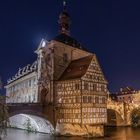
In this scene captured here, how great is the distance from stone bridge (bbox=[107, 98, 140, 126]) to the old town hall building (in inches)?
635

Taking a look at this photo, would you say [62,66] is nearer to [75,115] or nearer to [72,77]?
[72,77]

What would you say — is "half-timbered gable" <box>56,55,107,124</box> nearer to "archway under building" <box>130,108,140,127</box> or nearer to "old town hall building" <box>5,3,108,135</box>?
"old town hall building" <box>5,3,108,135</box>

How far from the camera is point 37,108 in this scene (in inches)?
1278

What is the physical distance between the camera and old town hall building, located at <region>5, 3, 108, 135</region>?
32969 mm

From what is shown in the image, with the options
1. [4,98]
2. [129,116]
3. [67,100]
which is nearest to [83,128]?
[67,100]

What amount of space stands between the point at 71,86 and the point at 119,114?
2198cm

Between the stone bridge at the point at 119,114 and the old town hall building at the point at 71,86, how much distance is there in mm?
16118

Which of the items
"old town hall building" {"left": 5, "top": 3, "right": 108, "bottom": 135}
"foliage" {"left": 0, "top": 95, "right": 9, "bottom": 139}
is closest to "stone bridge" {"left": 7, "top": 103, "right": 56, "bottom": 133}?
"old town hall building" {"left": 5, "top": 3, "right": 108, "bottom": 135}

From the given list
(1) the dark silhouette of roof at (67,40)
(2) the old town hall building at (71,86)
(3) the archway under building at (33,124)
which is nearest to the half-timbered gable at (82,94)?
(2) the old town hall building at (71,86)

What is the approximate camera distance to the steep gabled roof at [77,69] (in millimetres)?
33812

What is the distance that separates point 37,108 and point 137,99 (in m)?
36.1

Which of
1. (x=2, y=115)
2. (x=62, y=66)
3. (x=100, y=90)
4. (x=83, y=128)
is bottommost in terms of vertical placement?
(x=83, y=128)

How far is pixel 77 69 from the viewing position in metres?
35.0

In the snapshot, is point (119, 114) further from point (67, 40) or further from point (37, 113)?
point (37, 113)
